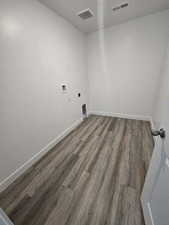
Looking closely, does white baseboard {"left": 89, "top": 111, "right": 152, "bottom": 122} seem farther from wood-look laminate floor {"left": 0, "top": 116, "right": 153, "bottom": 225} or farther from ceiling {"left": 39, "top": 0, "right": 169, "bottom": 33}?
ceiling {"left": 39, "top": 0, "right": 169, "bottom": 33}

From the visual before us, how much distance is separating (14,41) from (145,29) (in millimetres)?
2811

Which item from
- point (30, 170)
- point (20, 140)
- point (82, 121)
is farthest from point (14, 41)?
point (82, 121)

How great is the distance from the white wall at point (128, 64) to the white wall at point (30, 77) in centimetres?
105

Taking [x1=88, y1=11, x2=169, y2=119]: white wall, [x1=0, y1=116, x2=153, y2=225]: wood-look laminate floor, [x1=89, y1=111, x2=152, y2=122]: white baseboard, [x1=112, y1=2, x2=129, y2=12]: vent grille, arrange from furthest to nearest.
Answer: [x1=89, y1=111, x2=152, y2=122]: white baseboard → [x1=88, y1=11, x2=169, y2=119]: white wall → [x1=112, y1=2, x2=129, y2=12]: vent grille → [x1=0, y1=116, x2=153, y2=225]: wood-look laminate floor

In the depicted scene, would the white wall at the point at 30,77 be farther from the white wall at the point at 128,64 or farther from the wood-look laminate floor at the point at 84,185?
the white wall at the point at 128,64

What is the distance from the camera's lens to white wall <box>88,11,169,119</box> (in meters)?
2.39

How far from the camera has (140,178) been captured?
1.38 m

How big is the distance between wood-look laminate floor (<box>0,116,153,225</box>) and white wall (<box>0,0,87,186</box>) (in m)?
0.37

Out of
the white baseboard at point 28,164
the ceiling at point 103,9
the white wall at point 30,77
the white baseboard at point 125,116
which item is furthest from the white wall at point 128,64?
the white baseboard at point 28,164

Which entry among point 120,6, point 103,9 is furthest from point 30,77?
point 120,6

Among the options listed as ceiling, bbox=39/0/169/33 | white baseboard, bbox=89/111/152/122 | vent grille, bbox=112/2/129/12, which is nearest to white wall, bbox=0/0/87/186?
ceiling, bbox=39/0/169/33

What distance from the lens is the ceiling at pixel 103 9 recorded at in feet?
Answer: 5.78

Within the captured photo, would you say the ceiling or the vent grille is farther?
the vent grille

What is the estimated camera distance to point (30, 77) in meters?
1.60
